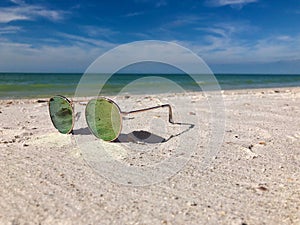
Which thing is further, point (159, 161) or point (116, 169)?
point (159, 161)

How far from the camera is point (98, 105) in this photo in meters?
3.28

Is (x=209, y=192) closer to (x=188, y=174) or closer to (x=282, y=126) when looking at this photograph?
(x=188, y=174)

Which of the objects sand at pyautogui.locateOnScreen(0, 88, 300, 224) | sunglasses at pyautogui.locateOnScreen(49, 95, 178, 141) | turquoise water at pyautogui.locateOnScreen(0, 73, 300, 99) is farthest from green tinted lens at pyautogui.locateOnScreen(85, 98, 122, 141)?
turquoise water at pyautogui.locateOnScreen(0, 73, 300, 99)

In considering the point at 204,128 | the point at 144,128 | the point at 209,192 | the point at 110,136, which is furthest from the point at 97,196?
the point at 204,128

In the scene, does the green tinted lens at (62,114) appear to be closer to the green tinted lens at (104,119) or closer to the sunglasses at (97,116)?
the sunglasses at (97,116)

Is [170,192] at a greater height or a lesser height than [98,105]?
lesser

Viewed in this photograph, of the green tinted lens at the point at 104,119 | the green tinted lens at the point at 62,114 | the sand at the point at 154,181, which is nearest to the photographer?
the sand at the point at 154,181

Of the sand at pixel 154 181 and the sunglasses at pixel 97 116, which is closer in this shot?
the sand at pixel 154 181

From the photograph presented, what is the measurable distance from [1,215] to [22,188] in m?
0.37

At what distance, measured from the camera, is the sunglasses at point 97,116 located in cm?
316

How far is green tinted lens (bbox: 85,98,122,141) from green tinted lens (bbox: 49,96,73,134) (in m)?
0.27

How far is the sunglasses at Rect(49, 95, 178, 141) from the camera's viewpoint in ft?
10.4

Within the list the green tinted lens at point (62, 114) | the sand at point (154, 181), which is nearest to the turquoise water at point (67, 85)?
the green tinted lens at point (62, 114)

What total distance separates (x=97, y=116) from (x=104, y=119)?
100 millimetres
